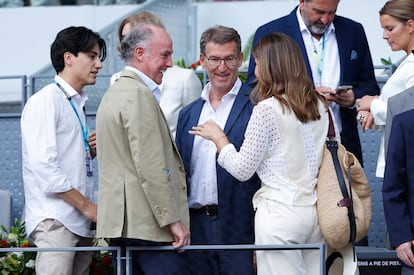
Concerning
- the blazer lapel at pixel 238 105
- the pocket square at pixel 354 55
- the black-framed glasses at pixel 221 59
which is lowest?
the blazer lapel at pixel 238 105

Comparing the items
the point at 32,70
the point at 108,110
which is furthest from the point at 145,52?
the point at 32,70

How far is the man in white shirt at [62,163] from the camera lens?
5656 mm

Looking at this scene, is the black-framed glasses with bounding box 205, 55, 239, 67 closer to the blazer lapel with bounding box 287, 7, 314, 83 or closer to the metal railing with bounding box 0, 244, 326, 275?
the blazer lapel with bounding box 287, 7, 314, 83

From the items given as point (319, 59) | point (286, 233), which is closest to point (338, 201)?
point (286, 233)

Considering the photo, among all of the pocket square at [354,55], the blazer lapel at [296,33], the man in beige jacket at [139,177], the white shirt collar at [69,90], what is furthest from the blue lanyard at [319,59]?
the white shirt collar at [69,90]

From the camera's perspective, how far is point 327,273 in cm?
574

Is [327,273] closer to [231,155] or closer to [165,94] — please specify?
[231,155]

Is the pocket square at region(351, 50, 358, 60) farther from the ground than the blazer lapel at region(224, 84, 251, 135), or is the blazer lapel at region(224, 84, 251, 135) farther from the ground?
the pocket square at region(351, 50, 358, 60)

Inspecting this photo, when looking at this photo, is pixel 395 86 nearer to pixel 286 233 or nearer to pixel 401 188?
pixel 401 188

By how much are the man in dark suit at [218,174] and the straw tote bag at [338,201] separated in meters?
0.58

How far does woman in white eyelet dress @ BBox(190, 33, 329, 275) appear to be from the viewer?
213 inches

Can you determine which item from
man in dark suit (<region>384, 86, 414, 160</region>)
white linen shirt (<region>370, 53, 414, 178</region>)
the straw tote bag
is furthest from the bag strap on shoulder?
white linen shirt (<region>370, 53, 414, 178</region>)

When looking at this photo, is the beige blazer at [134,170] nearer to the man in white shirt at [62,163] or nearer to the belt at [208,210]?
the man in white shirt at [62,163]

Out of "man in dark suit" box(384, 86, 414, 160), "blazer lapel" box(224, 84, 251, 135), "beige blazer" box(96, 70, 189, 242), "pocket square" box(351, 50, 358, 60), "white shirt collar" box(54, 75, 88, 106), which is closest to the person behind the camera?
"beige blazer" box(96, 70, 189, 242)
